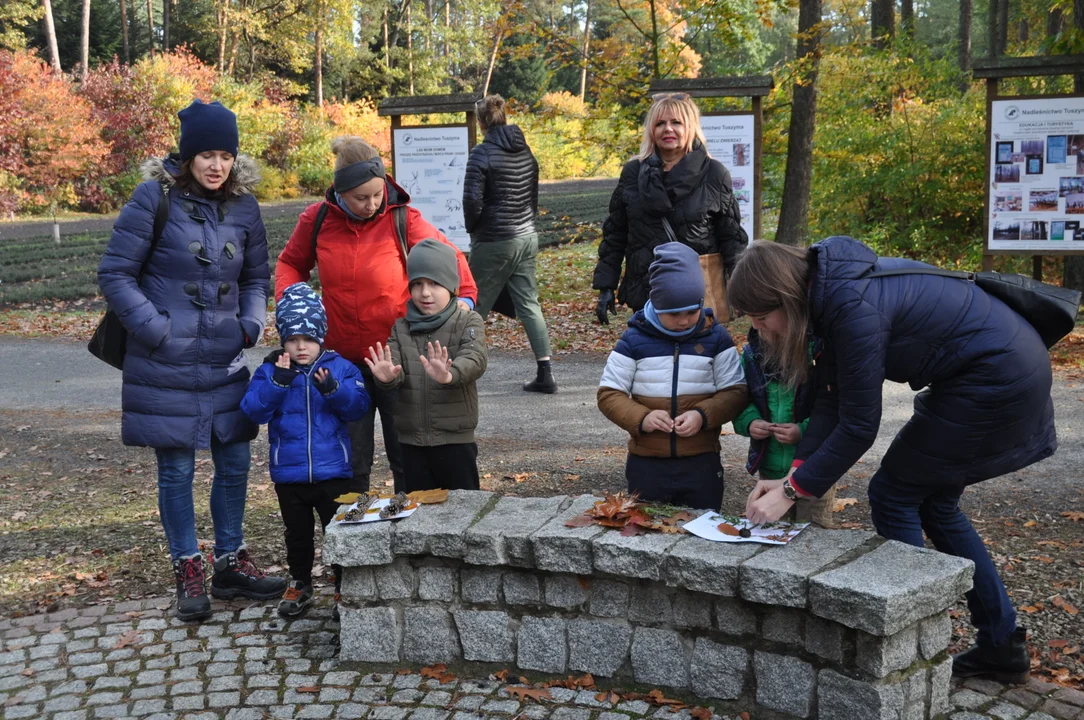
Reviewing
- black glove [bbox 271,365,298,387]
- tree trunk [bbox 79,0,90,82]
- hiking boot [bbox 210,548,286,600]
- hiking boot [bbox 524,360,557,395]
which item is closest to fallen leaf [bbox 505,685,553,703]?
hiking boot [bbox 210,548,286,600]

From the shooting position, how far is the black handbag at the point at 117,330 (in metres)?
4.21

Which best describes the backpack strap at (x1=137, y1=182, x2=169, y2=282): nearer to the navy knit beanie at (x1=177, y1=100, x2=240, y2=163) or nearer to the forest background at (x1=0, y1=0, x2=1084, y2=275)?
the navy knit beanie at (x1=177, y1=100, x2=240, y2=163)

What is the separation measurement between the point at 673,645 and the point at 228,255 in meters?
2.40

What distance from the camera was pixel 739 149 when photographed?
9438 mm

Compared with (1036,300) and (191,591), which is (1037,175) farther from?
(191,591)

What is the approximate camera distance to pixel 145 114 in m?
34.8

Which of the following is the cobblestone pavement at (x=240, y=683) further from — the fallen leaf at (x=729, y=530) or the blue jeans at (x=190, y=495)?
the fallen leaf at (x=729, y=530)

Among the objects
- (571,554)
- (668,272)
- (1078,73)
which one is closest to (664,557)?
(571,554)

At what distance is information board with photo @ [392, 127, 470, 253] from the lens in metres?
10.6

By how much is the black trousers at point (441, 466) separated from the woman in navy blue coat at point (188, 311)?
703mm

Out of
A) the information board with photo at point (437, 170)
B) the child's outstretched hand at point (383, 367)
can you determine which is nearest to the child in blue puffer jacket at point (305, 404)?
the child's outstretched hand at point (383, 367)

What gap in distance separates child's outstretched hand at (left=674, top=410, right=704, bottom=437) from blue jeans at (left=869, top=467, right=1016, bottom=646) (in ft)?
2.32

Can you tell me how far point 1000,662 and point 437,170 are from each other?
26.8 feet

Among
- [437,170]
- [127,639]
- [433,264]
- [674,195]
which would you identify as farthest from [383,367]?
[437,170]
